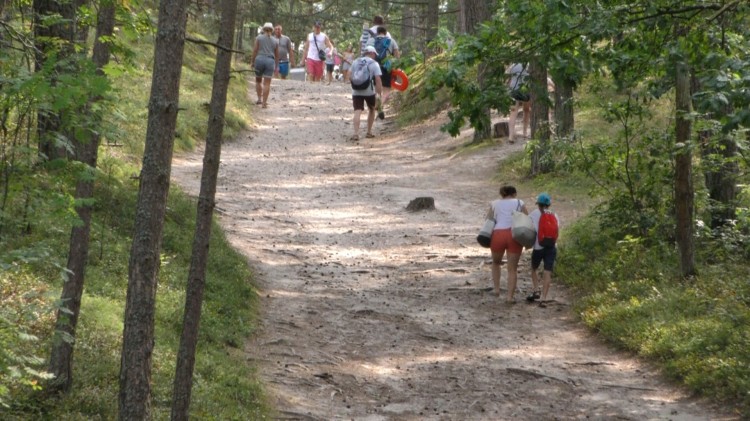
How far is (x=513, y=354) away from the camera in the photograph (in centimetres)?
1117

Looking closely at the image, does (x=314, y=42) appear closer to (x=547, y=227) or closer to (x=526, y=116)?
(x=526, y=116)

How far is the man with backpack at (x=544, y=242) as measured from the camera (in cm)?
1262

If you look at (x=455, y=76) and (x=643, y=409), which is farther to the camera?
(x=455, y=76)

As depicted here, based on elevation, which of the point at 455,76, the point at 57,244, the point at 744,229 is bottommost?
the point at 57,244

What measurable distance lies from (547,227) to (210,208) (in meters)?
5.62

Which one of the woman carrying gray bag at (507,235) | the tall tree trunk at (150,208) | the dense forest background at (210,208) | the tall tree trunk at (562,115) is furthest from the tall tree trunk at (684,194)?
the tall tree trunk at (150,208)

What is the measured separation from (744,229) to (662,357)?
4.43 meters

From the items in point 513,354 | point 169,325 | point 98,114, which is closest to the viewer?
point 98,114

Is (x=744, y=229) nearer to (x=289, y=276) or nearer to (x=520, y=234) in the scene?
(x=520, y=234)

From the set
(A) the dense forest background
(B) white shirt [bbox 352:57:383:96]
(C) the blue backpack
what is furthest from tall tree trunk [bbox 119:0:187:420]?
(C) the blue backpack

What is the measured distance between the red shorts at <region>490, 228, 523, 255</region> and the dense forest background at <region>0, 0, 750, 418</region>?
3.83 feet

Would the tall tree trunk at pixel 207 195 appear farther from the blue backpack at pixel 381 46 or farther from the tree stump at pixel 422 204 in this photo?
the blue backpack at pixel 381 46

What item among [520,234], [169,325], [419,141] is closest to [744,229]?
[520,234]

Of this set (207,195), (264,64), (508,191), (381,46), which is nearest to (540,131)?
(508,191)
